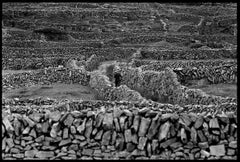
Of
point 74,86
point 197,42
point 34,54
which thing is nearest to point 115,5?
point 197,42

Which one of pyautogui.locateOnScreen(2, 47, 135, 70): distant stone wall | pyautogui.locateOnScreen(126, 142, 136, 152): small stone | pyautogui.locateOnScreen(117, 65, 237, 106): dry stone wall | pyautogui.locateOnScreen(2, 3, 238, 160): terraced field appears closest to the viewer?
pyautogui.locateOnScreen(2, 3, 238, 160): terraced field

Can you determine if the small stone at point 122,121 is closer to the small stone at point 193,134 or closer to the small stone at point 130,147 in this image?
the small stone at point 130,147

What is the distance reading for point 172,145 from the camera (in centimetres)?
1163

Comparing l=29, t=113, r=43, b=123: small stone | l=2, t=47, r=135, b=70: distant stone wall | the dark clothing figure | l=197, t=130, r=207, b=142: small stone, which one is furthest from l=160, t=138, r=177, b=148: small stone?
l=2, t=47, r=135, b=70: distant stone wall

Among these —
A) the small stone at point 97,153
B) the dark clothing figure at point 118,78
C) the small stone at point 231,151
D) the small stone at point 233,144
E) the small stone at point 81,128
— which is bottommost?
the dark clothing figure at point 118,78

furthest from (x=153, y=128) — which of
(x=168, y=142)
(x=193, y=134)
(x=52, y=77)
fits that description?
(x=52, y=77)

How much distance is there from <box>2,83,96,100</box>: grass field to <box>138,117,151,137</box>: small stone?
14.6m

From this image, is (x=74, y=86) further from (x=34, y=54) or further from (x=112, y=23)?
(x=112, y=23)

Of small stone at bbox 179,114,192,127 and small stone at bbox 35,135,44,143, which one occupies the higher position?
small stone at bbox 179,114,192,127

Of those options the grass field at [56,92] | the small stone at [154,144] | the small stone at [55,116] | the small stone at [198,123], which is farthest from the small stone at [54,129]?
the grass field at [56,92]

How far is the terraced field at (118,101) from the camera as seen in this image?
38.2ft

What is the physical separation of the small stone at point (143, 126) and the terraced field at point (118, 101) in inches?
1.0

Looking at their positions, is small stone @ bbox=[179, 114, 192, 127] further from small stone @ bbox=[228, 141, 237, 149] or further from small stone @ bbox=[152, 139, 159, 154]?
small stone @ bbox=[228, 141, 237, 149]

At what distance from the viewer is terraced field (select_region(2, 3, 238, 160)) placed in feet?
38.2
